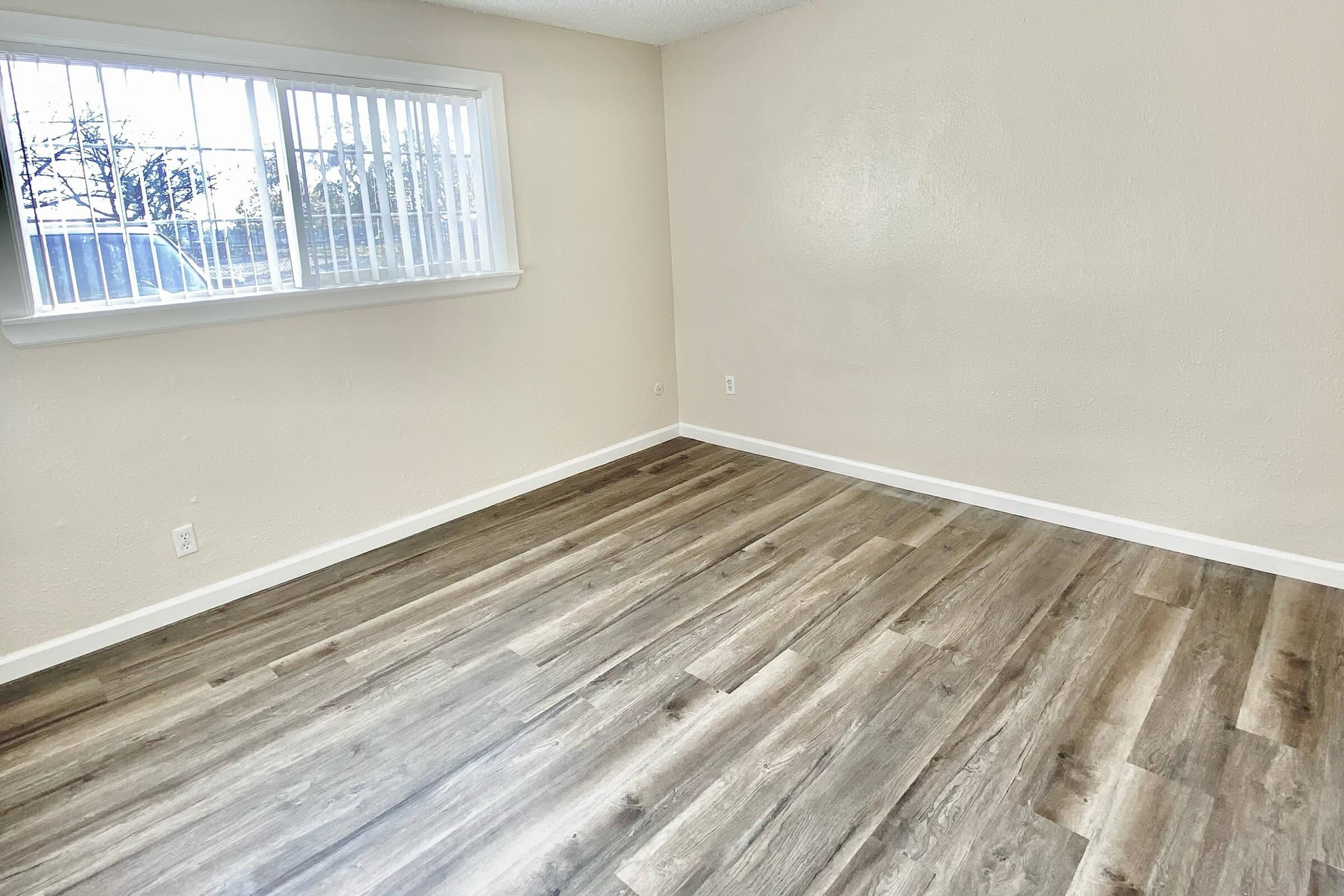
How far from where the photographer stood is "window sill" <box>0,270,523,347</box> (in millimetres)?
2395

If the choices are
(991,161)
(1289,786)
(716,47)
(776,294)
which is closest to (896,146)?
(991,161)

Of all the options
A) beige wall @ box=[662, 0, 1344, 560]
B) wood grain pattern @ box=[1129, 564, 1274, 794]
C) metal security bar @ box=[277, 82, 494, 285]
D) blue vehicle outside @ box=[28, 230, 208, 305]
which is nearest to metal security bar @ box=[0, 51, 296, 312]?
blue vehicle outside @ box=[28, 230, 208, 305]

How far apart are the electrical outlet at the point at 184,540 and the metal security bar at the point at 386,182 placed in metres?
1.06

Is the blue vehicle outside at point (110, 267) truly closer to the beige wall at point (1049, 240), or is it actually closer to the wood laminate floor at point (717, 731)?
the wood laminate floor at point (717, 731)

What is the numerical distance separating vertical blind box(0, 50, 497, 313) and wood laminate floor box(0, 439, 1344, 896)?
126 centimetres

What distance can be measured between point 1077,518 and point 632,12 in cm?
297

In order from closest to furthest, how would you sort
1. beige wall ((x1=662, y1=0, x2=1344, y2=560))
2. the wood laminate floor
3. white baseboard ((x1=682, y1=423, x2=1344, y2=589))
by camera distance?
the wood laminate floor
beige wall ((x1=662, y1=0, x2=1344, y2=560))
white baseboard ((x1=682, y1=423, x2=1344, y2=589))

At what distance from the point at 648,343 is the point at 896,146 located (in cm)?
174

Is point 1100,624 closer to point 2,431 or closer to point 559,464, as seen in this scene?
point 559,464

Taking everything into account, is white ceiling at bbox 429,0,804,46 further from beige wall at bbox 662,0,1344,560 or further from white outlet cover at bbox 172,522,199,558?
white outlet cover at bbox 172,522,199,558

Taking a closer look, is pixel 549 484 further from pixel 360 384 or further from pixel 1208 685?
pixel 1208 685

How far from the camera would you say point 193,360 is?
107 inches

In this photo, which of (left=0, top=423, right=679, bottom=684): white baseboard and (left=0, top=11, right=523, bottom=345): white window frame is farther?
(left=0, top=423, right=679, bottom=684): white baseboard

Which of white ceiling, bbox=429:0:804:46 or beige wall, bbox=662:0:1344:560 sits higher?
white ceiling, bbox=429:0:804:46
